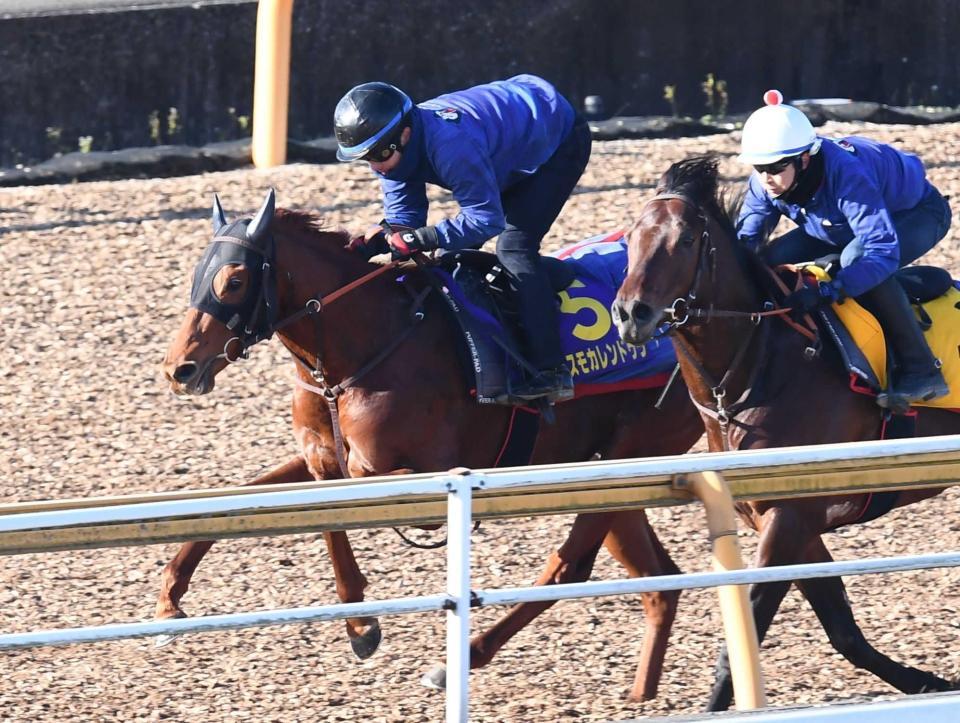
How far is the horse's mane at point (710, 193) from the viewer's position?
6.03 meters

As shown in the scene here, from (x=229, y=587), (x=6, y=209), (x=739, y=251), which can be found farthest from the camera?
(x=6, y=209)

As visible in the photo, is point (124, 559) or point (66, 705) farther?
point (124, 559)

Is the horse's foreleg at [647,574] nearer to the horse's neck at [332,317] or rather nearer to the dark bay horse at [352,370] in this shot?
the dark bay horse at [352,370]

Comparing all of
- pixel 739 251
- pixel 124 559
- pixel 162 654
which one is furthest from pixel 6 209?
pixel 739 251

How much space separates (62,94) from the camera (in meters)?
11.3

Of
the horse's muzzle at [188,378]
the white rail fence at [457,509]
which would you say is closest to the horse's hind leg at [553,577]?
the horse's muzzle at [188,378]

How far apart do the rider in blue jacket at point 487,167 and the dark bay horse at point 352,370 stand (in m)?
0.23

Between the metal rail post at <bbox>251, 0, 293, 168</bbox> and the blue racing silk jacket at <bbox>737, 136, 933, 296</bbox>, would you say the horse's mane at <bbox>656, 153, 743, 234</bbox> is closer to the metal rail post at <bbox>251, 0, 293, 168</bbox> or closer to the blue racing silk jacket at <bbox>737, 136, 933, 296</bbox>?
the blue racing silk jacket at <bbox>737, 136, 933, 296</bbox>

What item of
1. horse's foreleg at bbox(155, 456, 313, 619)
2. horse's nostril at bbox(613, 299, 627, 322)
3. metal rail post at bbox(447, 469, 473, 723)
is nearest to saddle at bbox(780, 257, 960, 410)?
horse's nostril at bbox(613, 299, 627, 322)

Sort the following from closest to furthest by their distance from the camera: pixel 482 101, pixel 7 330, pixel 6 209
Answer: pixel 482 101 < pixel 7 330 < pixel 6 209

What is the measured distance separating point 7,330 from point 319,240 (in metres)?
4.13

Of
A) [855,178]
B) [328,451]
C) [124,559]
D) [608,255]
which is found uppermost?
[855,178]

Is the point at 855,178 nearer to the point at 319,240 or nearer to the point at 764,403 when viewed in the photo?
the point at 764,403

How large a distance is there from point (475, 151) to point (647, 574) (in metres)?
1.78
